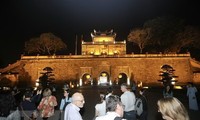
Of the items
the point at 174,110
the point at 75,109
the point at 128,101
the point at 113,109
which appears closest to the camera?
the point at 174,110

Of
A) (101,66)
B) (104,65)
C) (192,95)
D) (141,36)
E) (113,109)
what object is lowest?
(192,95)

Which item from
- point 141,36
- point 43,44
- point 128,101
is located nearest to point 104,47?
point 141,36

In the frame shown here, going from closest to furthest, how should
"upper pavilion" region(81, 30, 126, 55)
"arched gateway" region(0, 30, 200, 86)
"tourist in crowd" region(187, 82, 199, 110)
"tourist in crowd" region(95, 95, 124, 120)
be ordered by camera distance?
"tourist in crowd" region(95, 95, 124, 120)
"tourist in crowd" region(187, 82, 199, 110)
"arched gateway" region(0, 30, 200, 86)
"upper pavilion" region(81, 30, 126, 55)

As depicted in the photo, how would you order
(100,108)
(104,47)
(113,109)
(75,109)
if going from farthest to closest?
(104,47), (100,108), (75,109), (113,109)

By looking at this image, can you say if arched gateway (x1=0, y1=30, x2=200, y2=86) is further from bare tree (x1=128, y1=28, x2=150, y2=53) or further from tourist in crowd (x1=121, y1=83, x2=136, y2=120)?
tourist in crowd (x1=121, y1=83, x2=136, y2=120)

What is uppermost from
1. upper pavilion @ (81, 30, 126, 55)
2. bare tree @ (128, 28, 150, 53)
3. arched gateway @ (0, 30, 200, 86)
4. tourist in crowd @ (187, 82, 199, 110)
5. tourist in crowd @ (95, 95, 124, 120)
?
bare tree @ (128, 28, 150, 53)

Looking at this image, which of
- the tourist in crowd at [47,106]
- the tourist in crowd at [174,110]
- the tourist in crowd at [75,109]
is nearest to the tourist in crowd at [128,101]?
the tourist in crowd at [47,106]

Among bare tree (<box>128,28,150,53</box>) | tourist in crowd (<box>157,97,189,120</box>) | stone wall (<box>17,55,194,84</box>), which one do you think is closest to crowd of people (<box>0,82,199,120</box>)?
tourist in crowd (<box>157,97,189,120</box>)

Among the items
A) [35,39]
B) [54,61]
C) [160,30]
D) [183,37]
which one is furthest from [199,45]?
[35,39]

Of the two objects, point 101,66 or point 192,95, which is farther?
point 101,66

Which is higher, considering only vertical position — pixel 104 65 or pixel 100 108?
pixel 104 65

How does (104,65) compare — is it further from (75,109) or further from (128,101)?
(75,109)

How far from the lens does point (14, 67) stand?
45781 mm

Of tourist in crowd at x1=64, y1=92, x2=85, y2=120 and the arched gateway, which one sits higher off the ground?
the arched gateway
